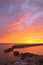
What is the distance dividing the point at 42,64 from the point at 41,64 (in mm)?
257

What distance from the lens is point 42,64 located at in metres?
25.4

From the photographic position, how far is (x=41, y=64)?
2523 centimetres

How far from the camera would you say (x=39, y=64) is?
2506 centimetres

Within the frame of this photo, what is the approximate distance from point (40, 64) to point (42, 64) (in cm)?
48

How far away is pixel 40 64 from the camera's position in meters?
25.1

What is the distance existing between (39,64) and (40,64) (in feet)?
0.64

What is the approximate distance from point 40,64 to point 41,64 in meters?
0.22

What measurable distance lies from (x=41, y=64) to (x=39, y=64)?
0.42 metres

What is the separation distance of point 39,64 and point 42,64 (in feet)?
2.19
